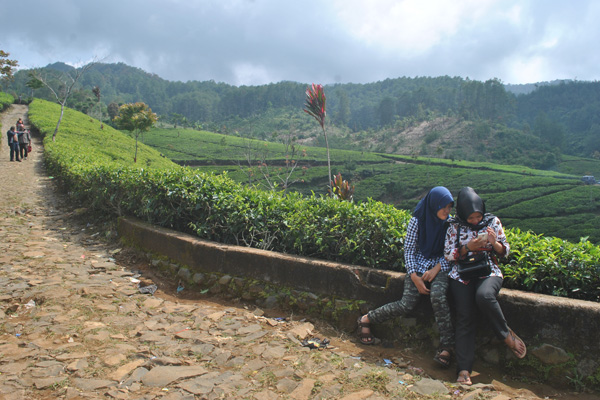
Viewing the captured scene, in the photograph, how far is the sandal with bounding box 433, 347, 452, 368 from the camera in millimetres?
2623

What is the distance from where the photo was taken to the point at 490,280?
2.61 meters

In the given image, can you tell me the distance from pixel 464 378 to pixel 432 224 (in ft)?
3.25

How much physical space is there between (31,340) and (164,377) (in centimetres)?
99

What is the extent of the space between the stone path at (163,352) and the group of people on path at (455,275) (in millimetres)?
213

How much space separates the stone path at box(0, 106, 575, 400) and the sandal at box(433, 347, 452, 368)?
0.24 ft

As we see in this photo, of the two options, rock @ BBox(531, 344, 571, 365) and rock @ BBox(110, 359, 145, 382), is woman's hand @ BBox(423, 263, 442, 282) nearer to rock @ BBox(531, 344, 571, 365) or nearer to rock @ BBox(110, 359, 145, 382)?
rock @ BBox(531, 344, 571, 365)

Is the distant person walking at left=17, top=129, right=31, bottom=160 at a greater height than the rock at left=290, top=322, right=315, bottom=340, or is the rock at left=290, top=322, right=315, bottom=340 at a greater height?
the distant person walking at left=17, top=129, right=31, bottom=160

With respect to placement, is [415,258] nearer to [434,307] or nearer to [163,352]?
[434,307]

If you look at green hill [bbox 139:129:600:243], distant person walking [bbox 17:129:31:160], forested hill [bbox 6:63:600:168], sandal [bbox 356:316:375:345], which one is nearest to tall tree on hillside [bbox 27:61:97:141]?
distant person walking [bbox 17:129:31:160]

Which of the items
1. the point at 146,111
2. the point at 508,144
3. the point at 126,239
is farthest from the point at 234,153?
the point at 126,239

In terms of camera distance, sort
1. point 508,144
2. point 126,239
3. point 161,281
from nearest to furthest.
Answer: point 161,281 → point 126,239 → point 508,144

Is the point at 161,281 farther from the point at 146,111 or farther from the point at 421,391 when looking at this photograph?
the point at 146,111

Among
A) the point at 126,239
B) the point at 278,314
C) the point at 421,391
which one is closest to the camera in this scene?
the point at 421,391

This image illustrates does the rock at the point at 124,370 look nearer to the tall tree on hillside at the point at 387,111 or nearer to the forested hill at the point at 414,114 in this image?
the forested hill at the point at 414,114
